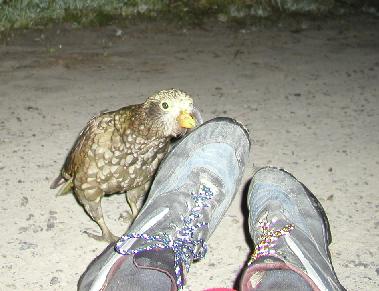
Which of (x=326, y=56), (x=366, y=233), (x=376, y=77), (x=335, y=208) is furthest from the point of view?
(x=326, y=56)

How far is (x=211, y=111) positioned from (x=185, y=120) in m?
2.44

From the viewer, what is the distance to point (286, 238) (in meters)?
2.70

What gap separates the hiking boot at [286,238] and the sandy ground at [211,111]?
49 cm

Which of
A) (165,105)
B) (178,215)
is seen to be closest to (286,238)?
(178,215)

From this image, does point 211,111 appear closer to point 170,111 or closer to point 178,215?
point 170,111

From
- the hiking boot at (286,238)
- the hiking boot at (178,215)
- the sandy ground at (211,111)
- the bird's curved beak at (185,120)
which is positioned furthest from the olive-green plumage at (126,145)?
the hiking boot at (286,238)

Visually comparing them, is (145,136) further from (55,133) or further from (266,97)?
(266,97)

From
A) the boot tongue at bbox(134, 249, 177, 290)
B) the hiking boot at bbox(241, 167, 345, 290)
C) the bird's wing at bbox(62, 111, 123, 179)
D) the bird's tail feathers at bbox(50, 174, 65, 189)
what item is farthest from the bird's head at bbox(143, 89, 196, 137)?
the bird's tail feathers at bbox(50, 174, 65, 189)

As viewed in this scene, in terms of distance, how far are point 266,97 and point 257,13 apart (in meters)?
3.27

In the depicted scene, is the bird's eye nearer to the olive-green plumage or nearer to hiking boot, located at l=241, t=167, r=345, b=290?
the olive-green plumage

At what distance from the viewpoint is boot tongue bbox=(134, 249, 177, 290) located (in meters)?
2.41

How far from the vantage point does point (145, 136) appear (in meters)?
3.14

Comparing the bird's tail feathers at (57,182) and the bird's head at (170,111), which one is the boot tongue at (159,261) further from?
the bird's tail feathers at (57,182)

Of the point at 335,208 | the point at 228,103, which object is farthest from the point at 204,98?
the point at 335,208
